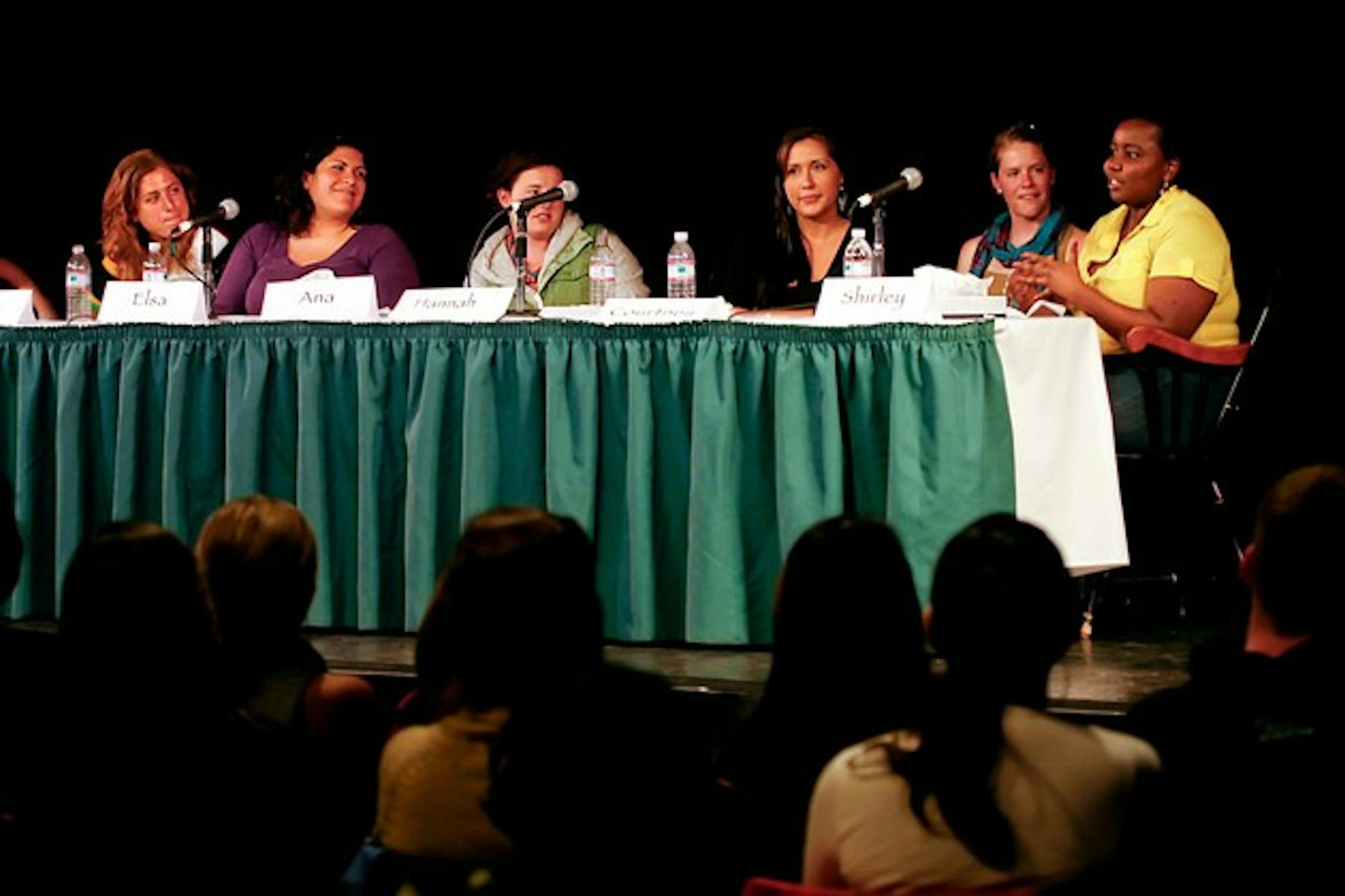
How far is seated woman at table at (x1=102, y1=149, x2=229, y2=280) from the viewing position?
544cm

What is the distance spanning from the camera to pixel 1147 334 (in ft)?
14.8

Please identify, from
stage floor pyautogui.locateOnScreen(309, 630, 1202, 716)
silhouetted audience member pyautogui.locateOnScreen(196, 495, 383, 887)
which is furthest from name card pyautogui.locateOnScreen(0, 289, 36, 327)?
silhouetted audience member pyautogui.locateOnScreen(196, 495, 383, 887)

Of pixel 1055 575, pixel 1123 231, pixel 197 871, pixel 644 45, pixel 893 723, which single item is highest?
pixel 644 45

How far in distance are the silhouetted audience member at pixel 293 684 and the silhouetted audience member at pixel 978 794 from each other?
0.65 m

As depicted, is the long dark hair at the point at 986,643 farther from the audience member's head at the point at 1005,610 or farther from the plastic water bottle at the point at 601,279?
the plastic water bottle at the point at 601,279

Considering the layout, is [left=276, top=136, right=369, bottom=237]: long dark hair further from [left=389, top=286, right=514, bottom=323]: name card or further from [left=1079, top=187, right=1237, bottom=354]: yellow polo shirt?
[left=1079, top=187, right=1237, bottom=354]: yellow polo shirt

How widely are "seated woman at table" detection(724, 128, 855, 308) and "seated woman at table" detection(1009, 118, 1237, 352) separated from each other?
539 mm

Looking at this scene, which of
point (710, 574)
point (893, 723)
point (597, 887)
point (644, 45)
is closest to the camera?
point (597, 887)

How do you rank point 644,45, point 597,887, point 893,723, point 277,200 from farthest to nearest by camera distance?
point 644,45 < point 277,200 < point 893,723 < point 597,887

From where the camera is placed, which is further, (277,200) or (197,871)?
(277,200)

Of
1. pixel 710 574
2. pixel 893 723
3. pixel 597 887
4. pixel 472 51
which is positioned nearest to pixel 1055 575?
pixel 893 723

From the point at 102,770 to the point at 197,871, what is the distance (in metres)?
Answer: 0.15

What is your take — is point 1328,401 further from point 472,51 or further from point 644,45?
point 472,51

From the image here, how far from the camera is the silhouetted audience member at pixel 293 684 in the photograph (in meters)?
2.28
